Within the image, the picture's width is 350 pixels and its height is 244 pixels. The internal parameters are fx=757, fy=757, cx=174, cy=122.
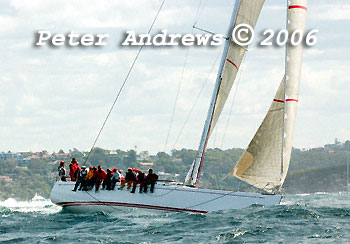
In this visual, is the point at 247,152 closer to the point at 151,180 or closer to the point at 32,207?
the point at 151,180

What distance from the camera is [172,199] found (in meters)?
26.0

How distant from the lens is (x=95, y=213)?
2733cm

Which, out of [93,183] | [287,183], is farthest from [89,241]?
[287,183]

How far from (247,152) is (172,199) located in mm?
3039

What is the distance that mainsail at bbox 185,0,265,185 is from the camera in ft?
86.8

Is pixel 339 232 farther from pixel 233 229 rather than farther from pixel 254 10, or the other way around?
pixel 254 10

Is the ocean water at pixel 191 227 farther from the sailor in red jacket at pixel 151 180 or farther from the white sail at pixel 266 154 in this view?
the white sail at pixel 266 154

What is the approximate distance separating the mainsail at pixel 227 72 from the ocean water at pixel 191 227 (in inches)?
101

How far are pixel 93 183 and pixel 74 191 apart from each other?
109 cm

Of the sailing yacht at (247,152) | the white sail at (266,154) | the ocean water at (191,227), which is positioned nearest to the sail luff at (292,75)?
the sailing yacht at (247,152)

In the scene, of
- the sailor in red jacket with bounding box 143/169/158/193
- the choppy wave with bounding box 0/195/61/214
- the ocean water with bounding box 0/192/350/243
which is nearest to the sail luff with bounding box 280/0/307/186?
the ocean water with bounding box 0/192/350/243

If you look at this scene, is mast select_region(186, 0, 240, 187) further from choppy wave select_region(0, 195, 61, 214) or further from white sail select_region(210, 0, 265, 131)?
choppy wave select_region(0, 195, 61, 214)

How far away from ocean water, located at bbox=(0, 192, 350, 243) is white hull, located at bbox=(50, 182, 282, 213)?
316 mm

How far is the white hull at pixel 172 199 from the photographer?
25.2m
